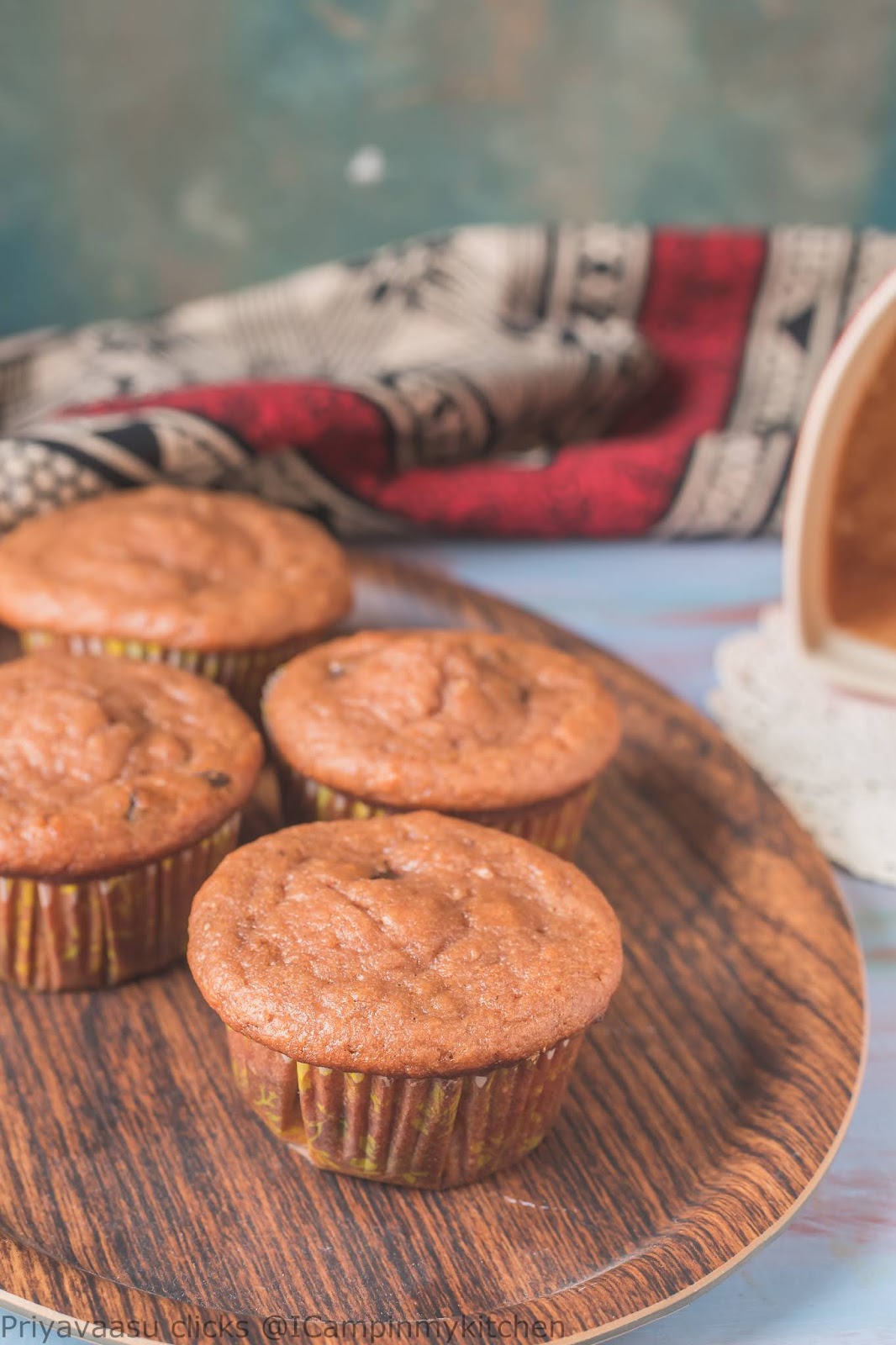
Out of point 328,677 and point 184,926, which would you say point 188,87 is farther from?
point 184,926

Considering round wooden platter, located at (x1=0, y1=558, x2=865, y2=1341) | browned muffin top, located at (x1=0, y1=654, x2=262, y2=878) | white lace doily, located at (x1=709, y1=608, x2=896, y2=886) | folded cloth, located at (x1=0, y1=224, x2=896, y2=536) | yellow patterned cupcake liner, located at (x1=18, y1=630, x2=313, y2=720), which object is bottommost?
round wooden platter, located at (x1=0, y1=558, x2=865, y2=1341)

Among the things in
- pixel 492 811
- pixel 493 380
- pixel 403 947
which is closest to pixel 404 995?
pixel 403 947

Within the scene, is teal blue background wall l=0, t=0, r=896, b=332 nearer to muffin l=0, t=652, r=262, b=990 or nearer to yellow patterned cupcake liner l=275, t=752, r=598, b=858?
muffin l=0, t=652, r=262, b=990

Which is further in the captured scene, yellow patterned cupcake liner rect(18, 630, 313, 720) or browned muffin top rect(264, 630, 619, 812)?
yellow patterned cupcake liner rect(18, 630, 313, 720)

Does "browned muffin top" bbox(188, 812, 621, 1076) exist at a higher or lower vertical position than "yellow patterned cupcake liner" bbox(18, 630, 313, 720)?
higher

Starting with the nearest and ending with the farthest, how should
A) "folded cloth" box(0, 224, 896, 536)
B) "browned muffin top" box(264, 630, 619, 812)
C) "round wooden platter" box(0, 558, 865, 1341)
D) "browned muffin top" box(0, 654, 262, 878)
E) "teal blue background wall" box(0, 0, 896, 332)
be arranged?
1. "round wooden platter" box(0, 558, 865, 1341)
2. "browned muffin top" box(0, 654, 262, 878)
3. "browned muffin top" box(264, 630, 619, 812)
4. "folded cloth" box(0, 224, 896, 536)
5. "teal blue background wall" box(0, 0, 896, 332)

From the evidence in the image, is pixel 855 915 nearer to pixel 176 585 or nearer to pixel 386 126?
pixel 176 585

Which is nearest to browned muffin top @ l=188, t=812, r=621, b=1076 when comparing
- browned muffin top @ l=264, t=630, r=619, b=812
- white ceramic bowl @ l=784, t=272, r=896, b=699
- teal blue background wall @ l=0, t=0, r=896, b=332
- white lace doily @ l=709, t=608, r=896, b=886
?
browned muffin top @ l=264, t=630, r=619, b=812
